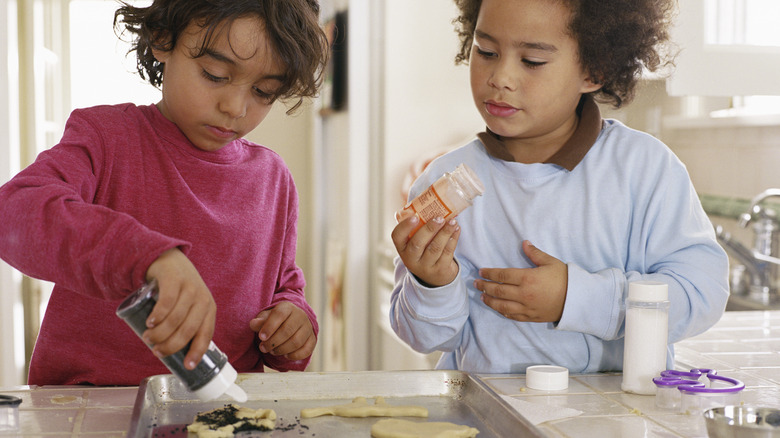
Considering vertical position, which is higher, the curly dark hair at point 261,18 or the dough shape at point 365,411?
the curly dark hair at point 261,18

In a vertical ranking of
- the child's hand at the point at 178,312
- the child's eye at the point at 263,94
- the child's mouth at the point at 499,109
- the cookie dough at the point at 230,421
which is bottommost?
the cookie dough at the point at 230,421

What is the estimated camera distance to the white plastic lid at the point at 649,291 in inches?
34.1

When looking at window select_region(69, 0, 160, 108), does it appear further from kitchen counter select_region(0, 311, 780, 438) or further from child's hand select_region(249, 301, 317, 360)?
kitchen counter select_region(0, 311, 780, 438)

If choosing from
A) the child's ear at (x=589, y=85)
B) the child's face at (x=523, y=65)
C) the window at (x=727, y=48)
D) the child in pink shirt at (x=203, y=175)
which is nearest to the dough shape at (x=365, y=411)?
the child in pink shirt at (x=203, y=175)

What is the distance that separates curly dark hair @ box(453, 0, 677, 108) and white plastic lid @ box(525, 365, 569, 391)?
44cm

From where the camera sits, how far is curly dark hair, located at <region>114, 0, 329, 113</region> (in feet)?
3.29

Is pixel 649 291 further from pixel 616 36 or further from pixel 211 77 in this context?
pixel 211 77

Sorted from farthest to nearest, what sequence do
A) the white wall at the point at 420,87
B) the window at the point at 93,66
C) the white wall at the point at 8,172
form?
the window at the point at 93,66 → the white wall at the point at 420,87 → the white wall at the point at 8,172

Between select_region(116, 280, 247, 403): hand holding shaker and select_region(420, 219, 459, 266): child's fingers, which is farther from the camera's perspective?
select_region(420, 219, 459, 266): child's fingers

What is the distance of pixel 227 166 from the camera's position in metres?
1.16

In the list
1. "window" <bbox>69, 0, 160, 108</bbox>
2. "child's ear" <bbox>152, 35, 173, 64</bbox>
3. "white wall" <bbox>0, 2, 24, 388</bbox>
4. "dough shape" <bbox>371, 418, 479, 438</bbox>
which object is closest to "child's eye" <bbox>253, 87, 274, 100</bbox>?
"child's ear" <bbox>152, 35, 173, 64</bbox>

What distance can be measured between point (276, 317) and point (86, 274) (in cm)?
40

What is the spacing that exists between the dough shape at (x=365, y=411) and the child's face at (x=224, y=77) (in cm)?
42

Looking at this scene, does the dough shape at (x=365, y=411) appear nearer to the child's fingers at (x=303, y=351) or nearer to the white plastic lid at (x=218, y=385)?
the white plastic lid at (x=218, y=385)
